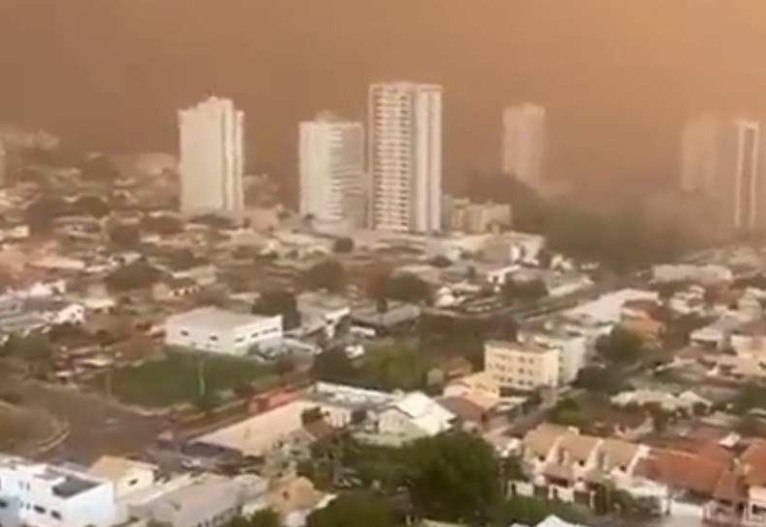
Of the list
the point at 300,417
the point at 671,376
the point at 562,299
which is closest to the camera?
the point at 300,417

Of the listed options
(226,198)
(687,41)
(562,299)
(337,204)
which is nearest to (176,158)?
(226,198)

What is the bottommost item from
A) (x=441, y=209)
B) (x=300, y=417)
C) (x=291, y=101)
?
(x=300, y=417)

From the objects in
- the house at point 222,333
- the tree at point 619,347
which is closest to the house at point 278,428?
the house at point 222,333

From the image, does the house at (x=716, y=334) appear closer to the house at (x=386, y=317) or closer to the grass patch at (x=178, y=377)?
the house at (x=386, y=317)

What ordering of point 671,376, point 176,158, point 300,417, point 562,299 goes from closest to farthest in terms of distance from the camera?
point 300,417 → point 671,376 → point 562,299 → point 176,158

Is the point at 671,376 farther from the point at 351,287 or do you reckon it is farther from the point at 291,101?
the point at 291,101

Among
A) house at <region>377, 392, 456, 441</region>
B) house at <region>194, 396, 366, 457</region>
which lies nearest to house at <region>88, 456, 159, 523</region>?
house at <region>194, 396, 366, 457</region>
